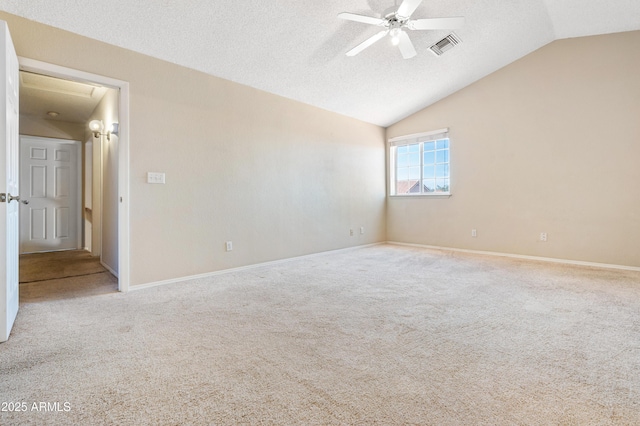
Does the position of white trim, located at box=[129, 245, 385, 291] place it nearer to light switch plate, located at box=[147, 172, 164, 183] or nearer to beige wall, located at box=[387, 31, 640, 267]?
light switch plate, located at box=[147, 172, 164, 183]

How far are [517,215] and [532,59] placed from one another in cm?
238

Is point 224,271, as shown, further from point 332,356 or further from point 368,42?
point 368,42

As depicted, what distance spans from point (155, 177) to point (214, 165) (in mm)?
704

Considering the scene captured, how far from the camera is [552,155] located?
4488 mm

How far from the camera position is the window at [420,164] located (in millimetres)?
5656

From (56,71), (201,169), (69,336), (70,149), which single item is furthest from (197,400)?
(70,149)

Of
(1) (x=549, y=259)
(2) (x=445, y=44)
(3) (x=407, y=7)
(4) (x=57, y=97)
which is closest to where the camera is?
(3) (x=407, y=7)

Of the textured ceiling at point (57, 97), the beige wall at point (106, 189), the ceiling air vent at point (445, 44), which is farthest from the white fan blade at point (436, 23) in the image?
the textured ceiling at point (57, 97)

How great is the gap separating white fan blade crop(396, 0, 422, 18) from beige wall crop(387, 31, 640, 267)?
299 centimetres

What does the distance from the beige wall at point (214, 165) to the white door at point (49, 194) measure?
12.7 feet

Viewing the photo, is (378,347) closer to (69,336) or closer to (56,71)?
(69,336)

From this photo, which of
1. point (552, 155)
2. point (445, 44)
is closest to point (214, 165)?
point (445, 44)

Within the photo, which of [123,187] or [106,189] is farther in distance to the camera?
[106,189]

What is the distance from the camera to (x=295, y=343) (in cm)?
191
